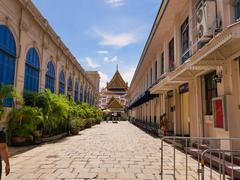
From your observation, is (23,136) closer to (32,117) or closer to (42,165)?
(32,117)

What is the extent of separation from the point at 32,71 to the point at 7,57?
2886 millimetres

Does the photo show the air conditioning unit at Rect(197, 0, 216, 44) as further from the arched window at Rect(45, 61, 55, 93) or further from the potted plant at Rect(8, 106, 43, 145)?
the arched window at Rect(45, 61, 55, 93)

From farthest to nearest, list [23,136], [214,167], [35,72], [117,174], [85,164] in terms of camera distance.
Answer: [35,72], [23,136], [85,164], [214,167], [117,174]

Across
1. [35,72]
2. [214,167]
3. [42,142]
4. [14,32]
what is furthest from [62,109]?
[214,167]

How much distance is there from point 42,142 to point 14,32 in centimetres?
545

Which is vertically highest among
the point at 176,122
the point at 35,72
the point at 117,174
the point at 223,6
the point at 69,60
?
the point at 69,60

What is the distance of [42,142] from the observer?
11.7m

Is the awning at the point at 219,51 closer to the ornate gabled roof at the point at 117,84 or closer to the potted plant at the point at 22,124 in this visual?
the potted plant at the point at 22,124

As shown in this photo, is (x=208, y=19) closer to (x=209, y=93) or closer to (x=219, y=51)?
(x=219, y=51)

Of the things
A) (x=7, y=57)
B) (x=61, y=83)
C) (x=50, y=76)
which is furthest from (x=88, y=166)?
(x=61, y=83)

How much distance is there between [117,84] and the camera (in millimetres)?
64250

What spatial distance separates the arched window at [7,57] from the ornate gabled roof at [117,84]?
53008 mm

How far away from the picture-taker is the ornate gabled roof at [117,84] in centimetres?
6398

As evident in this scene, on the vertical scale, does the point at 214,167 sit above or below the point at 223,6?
below
